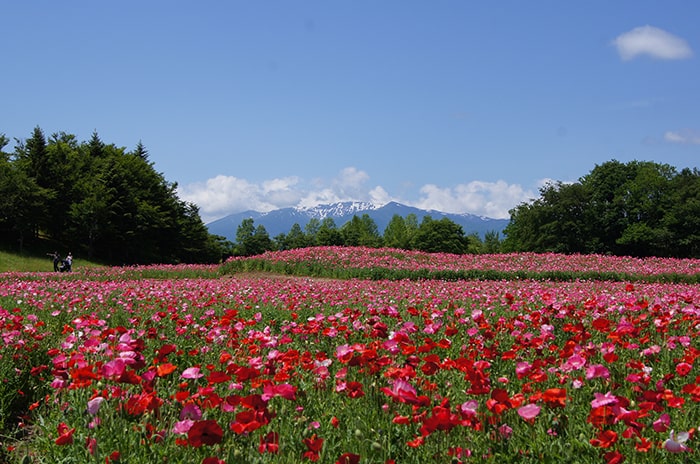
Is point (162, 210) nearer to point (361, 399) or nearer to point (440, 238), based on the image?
point (440, 238)

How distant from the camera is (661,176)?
52.3 metres

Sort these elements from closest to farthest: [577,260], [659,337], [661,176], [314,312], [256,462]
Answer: [256,462], [659,337], [314,312], [577,260], [661,176]

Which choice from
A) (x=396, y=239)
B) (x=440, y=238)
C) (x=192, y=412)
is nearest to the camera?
(x=192, y=412)

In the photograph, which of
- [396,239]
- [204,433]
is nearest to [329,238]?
[396,239]

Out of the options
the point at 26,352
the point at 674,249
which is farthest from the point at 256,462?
the point at 674,249

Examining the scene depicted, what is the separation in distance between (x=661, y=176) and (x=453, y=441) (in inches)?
2311

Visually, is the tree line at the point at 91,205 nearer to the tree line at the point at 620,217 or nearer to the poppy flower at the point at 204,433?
the tree line at the point at 620,217

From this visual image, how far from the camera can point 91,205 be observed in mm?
40719

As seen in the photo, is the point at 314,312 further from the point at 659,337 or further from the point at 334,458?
the point at 334,458

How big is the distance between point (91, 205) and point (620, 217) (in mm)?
48228

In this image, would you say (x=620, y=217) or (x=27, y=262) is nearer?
(x=27, y=262)

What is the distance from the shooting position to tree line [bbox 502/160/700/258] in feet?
155

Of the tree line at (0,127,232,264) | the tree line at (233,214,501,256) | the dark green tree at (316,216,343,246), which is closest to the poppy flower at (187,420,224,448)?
the tree line at (0,127,232,264)

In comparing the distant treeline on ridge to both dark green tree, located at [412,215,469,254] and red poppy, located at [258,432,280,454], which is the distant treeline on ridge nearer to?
dark green tree, located at [412,215,469,254]
